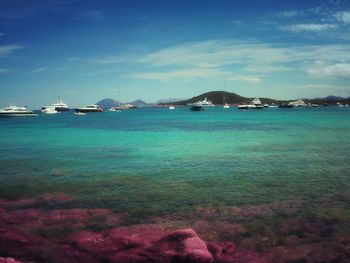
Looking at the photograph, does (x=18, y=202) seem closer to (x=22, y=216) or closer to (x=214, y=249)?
(x=22, y=216)

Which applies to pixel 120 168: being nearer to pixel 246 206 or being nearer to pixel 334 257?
pixel 246 206

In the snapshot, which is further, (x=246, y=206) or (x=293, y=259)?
(x=246, y=206)

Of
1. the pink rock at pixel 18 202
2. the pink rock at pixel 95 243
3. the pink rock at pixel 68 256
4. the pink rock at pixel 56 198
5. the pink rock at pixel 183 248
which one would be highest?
the pink rock at pixel 183 248

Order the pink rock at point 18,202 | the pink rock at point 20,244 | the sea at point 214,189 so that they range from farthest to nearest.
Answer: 1. the pink rock at point 18,202
2. the sea at point 214,189
3. the pink rock at point 20,244

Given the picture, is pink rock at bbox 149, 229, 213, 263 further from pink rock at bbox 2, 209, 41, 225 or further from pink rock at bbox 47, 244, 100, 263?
pink rock at bbox 2, 209, 41, 225

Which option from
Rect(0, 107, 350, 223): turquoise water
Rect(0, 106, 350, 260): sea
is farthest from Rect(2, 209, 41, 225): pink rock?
Rect(0, 107, 350, 223): turquoise water

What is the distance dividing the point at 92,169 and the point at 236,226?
15255 millimetres

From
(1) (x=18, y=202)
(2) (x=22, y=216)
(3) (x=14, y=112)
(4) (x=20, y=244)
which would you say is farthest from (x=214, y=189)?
(3) (x=14, y=112)

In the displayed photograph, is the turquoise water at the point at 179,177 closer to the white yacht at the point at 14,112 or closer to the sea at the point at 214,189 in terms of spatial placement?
the sea at the point at 214,189

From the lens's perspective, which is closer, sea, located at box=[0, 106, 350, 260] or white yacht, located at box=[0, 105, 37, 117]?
sea, located at box=[0, 106, 350, 260]

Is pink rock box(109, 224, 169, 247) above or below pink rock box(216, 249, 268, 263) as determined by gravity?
above

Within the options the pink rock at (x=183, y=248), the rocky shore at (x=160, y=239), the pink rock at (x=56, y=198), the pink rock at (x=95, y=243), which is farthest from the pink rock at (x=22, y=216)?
the pink rock at (x=183, y=248)

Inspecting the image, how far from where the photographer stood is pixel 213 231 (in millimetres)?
13578

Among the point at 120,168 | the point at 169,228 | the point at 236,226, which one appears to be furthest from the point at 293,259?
the point at 120,168
